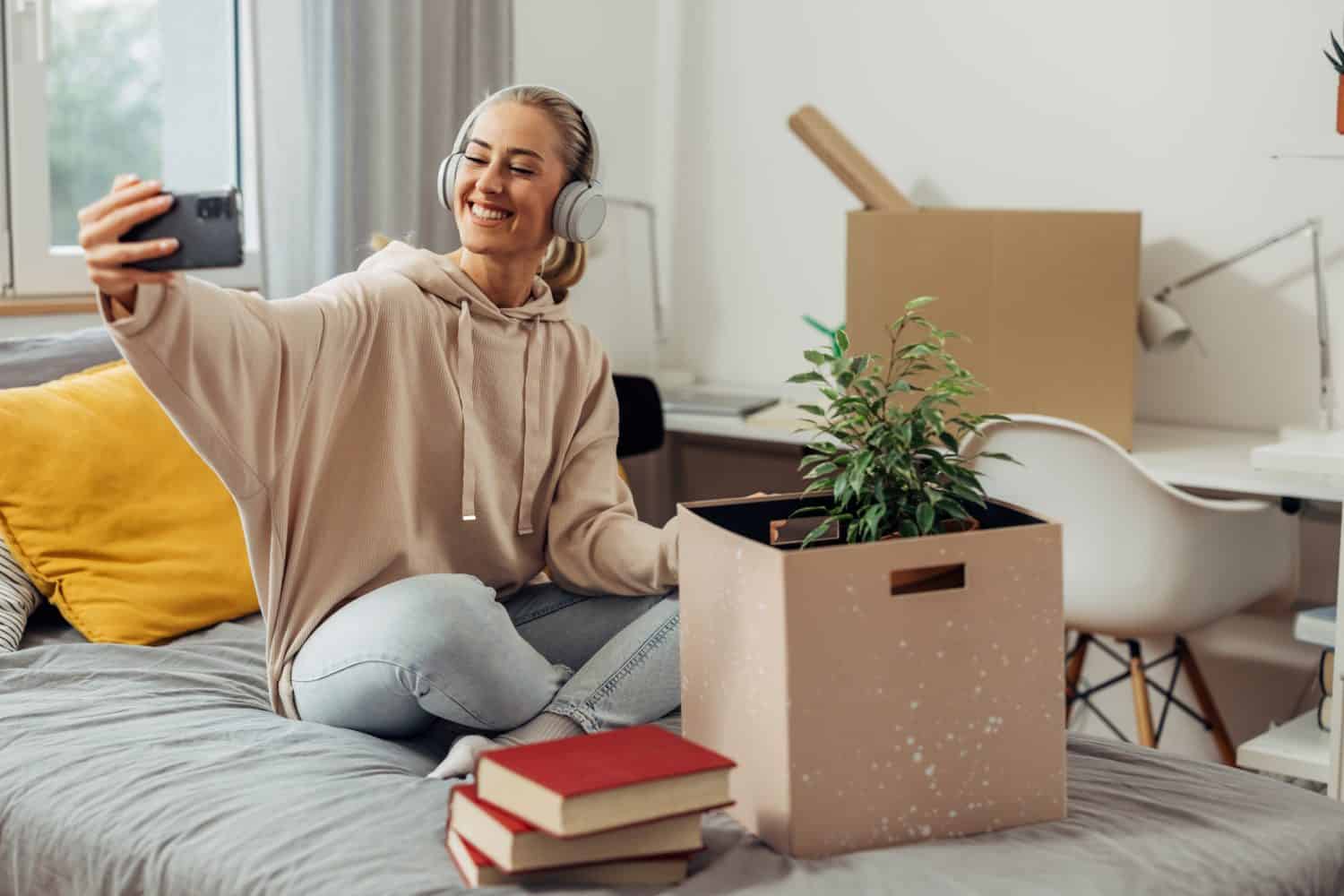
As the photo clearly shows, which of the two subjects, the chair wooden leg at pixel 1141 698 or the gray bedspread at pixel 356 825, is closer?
the gray bedspread at pixel 356 825

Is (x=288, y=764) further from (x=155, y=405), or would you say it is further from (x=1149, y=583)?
(x=1149, y=583)

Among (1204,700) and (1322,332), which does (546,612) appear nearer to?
(1204,700)

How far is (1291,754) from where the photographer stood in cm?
210

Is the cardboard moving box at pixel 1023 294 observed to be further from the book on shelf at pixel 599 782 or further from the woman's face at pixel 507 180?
the book on shelf at pixel 599 782

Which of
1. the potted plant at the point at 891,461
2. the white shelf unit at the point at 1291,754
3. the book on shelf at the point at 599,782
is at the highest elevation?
the potted plant at the point at 891,461

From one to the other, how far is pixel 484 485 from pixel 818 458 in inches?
19.8

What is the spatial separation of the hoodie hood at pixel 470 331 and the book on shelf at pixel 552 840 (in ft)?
1.89

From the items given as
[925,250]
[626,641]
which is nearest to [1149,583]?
[925,250]

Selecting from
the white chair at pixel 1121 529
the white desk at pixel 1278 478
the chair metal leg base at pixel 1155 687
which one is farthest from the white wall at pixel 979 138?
the white chair at pixel 1121 529

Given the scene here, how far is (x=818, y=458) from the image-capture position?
4.07 ft

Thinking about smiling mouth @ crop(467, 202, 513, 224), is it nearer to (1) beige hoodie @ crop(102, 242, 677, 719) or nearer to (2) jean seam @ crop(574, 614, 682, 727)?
(1) beige hoodie @ crop(102, 242, 677, 719)

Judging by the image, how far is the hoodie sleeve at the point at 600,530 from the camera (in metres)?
1.64


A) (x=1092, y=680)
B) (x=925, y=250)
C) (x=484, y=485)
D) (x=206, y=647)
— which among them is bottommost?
(x=1092, y=680)

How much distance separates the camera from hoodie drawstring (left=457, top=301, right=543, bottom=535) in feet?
5.23
